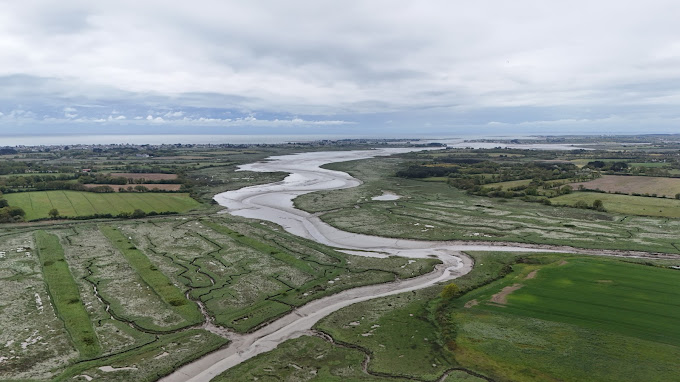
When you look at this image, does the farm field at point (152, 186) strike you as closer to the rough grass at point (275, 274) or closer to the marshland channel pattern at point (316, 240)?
the marshland channel pattern at point (316, 240)

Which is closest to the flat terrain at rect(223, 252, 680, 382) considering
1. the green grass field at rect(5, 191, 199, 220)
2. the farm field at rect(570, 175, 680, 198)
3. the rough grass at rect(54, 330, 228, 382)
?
the rough grass at rect(54, 330, 228, 382)

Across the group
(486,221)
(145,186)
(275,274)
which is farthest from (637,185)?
(145,186)

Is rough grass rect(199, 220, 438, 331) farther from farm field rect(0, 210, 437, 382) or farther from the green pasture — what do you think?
the green pasture

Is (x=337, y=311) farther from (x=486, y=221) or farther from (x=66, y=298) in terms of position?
(x=486, y=221)

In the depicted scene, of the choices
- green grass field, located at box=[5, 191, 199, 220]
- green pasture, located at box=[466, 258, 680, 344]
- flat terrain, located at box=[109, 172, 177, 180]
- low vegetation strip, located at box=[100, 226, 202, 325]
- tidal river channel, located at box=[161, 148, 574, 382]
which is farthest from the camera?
flat terrain, located at box=[109, 172, 177, 180]

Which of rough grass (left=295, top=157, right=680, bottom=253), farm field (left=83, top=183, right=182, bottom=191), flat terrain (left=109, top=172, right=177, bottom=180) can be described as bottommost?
rough grass (left=295, top=157, right=680, bottom=253)

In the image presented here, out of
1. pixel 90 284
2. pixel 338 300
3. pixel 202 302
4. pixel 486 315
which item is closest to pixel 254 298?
pixel 202 302

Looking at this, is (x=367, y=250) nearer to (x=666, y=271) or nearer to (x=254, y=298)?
(x=254, y=298)
